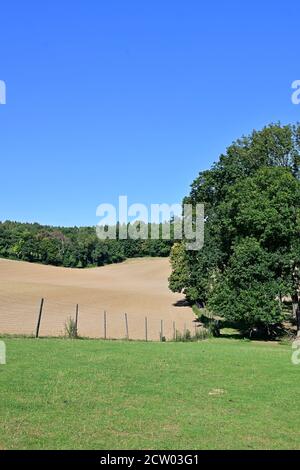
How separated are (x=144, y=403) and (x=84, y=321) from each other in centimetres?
4353

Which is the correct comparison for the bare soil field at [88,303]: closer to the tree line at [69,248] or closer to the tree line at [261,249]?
the tree line at [261,249]

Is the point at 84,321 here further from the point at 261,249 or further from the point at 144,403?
the point at 144,403

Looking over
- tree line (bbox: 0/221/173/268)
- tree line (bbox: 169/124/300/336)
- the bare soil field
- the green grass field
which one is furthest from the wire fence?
tree line (bbox: 0/221/173/268)

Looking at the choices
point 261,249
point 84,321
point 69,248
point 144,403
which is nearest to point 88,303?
point 84,321

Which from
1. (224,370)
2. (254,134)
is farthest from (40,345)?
(254,134)

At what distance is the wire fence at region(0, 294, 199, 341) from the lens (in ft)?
135

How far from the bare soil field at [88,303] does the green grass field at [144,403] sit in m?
21.0

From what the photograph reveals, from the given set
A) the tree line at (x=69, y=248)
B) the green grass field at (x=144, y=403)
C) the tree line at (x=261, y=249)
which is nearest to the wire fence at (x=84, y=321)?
the tree line at (x=261, y=249)

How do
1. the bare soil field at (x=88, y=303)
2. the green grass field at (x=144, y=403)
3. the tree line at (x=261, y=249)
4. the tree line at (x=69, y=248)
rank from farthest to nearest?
the tree line at (x=69, y=248) < the bare soil field at (x=88, y=303) < the tree line at (x=261, y=249) < the green grass field at (x=144, y=403)

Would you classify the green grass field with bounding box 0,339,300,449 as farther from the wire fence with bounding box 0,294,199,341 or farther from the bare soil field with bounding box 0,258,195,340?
the bare soil field with bounding box 0,258,195,340

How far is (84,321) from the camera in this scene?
53844 mm

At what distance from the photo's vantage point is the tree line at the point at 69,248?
168 meters
